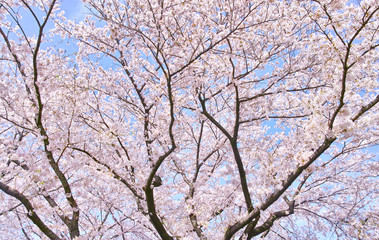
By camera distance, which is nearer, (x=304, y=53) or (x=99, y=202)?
(x=304, y=53)

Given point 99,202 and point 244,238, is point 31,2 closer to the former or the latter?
point 99,202

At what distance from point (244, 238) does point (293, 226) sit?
4597mm

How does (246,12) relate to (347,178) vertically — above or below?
above

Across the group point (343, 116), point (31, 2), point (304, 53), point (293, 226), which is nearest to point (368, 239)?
point (293, 226)

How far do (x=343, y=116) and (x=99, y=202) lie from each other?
630 cm

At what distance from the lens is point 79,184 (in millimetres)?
6328

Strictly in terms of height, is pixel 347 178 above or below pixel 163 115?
below

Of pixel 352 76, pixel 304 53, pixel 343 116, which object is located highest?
pixel 304 53

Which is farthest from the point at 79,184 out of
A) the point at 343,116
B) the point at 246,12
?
the point at 343,116

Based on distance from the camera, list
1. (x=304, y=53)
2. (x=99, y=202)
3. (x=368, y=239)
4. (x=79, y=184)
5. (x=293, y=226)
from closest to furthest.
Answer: (x=304, y=53) < (x=79, y=184) < (x=368, y=239) < (x=99, y=202) < (x=293, y=226)

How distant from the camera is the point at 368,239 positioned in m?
6.75

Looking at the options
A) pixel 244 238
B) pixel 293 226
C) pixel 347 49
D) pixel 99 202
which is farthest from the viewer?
pixel 293 226

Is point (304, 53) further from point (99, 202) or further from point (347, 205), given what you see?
point (99, 202)

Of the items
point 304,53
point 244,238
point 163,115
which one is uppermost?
point 163,115
